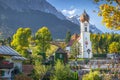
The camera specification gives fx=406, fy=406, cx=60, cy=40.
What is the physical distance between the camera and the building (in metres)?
43.3

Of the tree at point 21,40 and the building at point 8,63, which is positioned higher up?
the tree at point 21,40

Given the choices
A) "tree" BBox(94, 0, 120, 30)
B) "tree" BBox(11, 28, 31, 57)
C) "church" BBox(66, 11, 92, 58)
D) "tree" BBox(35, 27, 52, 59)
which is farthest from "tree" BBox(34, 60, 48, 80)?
"church" BBox(66, 11, 92, 58)

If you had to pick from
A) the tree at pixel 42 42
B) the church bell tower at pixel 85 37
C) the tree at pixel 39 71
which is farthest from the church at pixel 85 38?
the tree at pixel 39 71

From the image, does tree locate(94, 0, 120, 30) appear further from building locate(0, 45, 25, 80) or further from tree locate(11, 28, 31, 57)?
tree locate(11, 28, 31, 57)

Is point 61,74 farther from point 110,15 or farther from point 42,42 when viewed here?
point 110,15

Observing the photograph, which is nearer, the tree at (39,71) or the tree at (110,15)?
the tree at (110,15)

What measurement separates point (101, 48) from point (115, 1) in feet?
332

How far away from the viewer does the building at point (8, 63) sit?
142 ft

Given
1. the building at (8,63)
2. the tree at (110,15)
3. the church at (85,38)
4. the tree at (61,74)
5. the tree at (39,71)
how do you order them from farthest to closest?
the church at (85,38) → the tree at (39,71) → the tree at (61,74) → the building at (8,63) → the tree at (110,15)

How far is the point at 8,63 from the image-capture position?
4622 cm

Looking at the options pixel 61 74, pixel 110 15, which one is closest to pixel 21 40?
pixel 61 74

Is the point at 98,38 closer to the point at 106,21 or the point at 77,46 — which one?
the point at 77,46

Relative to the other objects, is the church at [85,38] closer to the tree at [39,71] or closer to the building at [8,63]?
the tree at [39,71]

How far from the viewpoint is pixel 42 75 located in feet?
189
